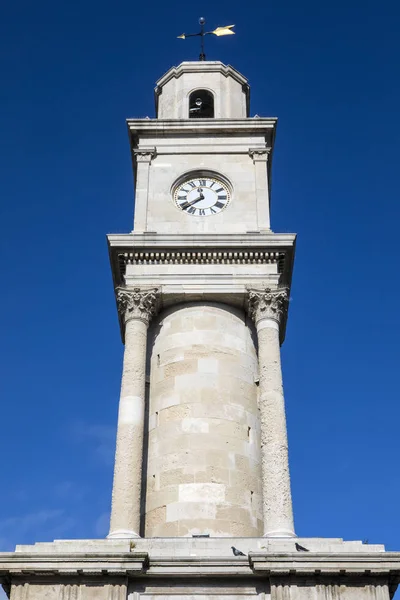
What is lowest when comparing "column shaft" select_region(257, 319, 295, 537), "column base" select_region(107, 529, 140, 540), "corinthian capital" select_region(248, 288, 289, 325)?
"column base" select_region(107, 529, 140, 540)

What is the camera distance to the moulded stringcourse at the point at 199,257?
35.4 metres

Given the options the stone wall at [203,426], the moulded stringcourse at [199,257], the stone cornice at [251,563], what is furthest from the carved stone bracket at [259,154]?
the stone cornice at [251,563]

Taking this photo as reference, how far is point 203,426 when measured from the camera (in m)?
31.6

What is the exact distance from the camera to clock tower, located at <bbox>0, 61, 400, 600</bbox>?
26281 mm

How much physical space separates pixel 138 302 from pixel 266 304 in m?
4.89

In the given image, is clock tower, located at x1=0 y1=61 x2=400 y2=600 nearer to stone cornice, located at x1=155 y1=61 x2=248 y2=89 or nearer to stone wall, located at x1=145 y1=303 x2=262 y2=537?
stone wall, located at x1=145 y1=303 x2=262 y2=537

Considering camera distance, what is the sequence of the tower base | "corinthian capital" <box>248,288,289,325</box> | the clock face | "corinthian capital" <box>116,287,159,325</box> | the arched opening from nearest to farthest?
the tower base, "corinthian capital" <box>248,288,289,325</box>, "corinthian capital" <box>116,287,159,325</box>, the clock face, the arched opening

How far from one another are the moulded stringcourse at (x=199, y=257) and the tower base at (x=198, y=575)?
12539mm

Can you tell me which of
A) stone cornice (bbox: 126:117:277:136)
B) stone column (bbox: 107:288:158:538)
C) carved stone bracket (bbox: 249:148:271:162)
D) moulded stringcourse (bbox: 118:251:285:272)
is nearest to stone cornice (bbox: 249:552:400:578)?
stone column (bbox: 107:288:158:538)

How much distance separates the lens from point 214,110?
Answer: 144ft

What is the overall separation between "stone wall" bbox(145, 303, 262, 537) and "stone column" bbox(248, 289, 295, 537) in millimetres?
1138

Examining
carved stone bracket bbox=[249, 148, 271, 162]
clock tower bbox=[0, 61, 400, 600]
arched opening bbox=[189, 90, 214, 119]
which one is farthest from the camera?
arched opening bbox=[189, 90, 214, 119]

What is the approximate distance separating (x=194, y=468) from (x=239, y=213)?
1196 cm

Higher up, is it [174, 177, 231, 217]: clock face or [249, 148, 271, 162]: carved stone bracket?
[249, 148, 271, 162]: carved stone bracket
